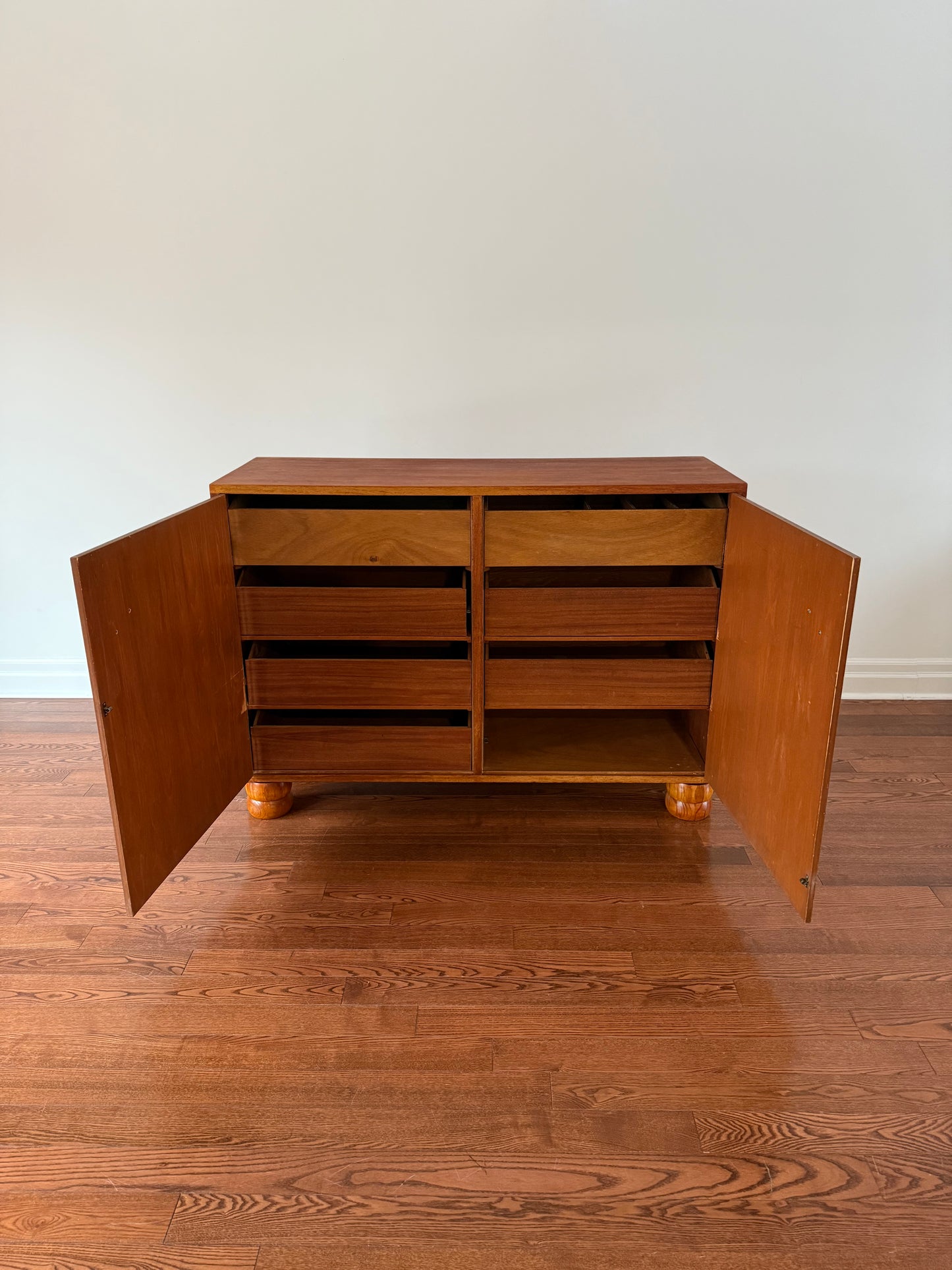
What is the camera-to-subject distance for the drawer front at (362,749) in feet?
6.07

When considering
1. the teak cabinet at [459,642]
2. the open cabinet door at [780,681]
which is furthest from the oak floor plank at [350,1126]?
the open cabinet door at [780,681]

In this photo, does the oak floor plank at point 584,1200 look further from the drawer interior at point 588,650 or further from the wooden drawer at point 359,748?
the drawer interior at point 588,650

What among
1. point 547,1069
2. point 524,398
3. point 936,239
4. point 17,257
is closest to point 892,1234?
point 547,1069

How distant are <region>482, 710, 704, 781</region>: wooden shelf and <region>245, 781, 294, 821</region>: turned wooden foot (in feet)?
1.65

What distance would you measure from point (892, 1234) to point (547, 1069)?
0.48m

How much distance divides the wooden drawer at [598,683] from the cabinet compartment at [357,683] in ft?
0.29

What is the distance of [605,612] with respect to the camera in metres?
1.76

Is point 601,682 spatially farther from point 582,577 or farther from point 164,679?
point 164,679

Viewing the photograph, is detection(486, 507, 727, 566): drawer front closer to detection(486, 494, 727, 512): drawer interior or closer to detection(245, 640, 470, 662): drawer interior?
detection(486, 494, 727, 512): drawer interior

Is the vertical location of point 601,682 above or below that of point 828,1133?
above

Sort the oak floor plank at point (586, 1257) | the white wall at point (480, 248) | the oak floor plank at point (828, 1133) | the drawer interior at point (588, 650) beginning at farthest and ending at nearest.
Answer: the white wall at point (480, 248), the drawer interior at point (588, 650), the oak floor plank at point (828, 1133), the oak floor plank at point (586, 1257)

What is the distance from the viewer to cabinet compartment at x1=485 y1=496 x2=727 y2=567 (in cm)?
169

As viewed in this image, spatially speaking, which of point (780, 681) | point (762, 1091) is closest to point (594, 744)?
point (780, 681)

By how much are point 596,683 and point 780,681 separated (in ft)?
1.62
